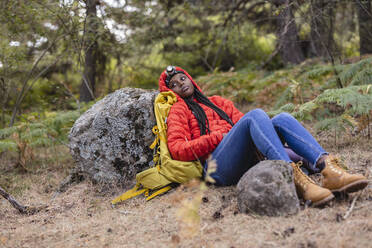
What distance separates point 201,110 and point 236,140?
83 centimetres

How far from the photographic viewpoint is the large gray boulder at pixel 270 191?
2605 mm

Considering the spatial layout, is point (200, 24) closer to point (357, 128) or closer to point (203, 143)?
point (357, 128)

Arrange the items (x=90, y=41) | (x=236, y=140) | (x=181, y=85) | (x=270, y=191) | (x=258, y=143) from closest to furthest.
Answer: (x=270, y=191), (x=258, y=143), (x=236, y=140), (x=181, y=85), (x=90, y=41)

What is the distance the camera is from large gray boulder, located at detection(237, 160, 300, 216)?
2.61 metres

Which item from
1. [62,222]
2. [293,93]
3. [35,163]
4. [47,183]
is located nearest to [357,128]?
[293,93]

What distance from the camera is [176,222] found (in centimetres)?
290

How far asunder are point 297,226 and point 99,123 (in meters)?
2.87

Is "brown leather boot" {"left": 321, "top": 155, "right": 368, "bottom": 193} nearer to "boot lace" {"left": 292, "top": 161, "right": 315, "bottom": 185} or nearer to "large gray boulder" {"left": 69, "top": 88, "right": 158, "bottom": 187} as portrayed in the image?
"boot lace" {"left": 292, "top": 161, "right": 315, "bottom": 185}

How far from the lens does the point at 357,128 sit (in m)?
4.69

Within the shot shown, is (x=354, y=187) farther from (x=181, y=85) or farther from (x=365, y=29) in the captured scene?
(x=365, y=29)

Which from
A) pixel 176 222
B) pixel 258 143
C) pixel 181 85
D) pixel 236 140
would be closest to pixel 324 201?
pixel 258 143

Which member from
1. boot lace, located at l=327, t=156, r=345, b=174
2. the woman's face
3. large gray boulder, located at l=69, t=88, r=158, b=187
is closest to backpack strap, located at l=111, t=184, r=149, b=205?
large gray boulder, located at l=69, t=88, r=158, b=187

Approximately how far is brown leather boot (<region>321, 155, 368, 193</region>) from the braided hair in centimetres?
139

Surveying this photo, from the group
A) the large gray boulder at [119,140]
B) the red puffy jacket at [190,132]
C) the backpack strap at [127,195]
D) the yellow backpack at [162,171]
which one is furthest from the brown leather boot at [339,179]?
the large gray boulder at [119,140]
